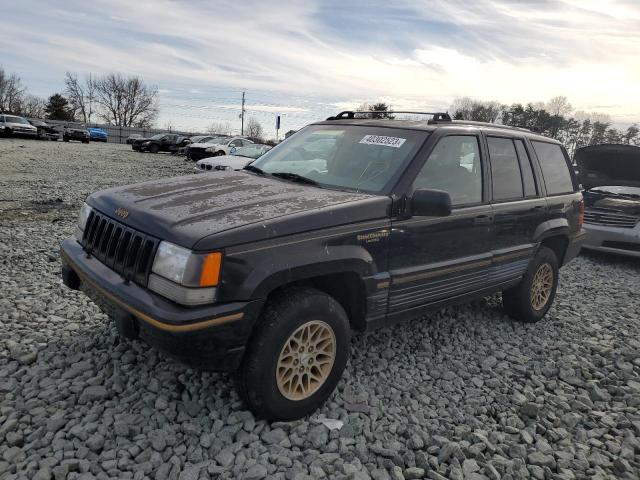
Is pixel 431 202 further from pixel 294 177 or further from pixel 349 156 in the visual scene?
pixel 294 177

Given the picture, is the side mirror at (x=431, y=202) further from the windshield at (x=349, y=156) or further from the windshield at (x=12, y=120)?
the windshield at (x=12, y=120)

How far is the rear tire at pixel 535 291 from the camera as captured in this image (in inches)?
176

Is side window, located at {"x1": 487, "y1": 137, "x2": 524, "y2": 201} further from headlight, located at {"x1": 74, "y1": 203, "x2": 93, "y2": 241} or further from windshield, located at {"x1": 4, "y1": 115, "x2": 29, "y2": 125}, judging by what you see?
windshield, located at {"x1": 4, "y1": 115, "x2": 29, "y2": 125}

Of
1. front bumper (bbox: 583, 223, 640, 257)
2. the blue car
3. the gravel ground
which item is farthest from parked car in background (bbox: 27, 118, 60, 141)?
front bumper (bbox: 583, 223, 640, 257)

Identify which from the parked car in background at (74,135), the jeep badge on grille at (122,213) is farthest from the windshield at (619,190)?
the parked car in background at (74,135)

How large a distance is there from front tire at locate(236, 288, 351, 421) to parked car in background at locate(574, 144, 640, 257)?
6.40 metres

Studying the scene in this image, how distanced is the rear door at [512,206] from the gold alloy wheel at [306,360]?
1.81m

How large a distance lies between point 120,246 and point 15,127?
109ft

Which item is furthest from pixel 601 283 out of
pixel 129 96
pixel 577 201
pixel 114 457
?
pixel 129 96

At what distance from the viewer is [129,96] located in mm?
75625

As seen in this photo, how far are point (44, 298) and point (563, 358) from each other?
4578mm

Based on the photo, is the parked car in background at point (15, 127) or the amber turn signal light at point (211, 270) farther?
the parked car in background at point (15, 127)

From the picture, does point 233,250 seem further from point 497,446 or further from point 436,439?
point 497,446

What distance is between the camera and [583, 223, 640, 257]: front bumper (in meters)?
7.28
